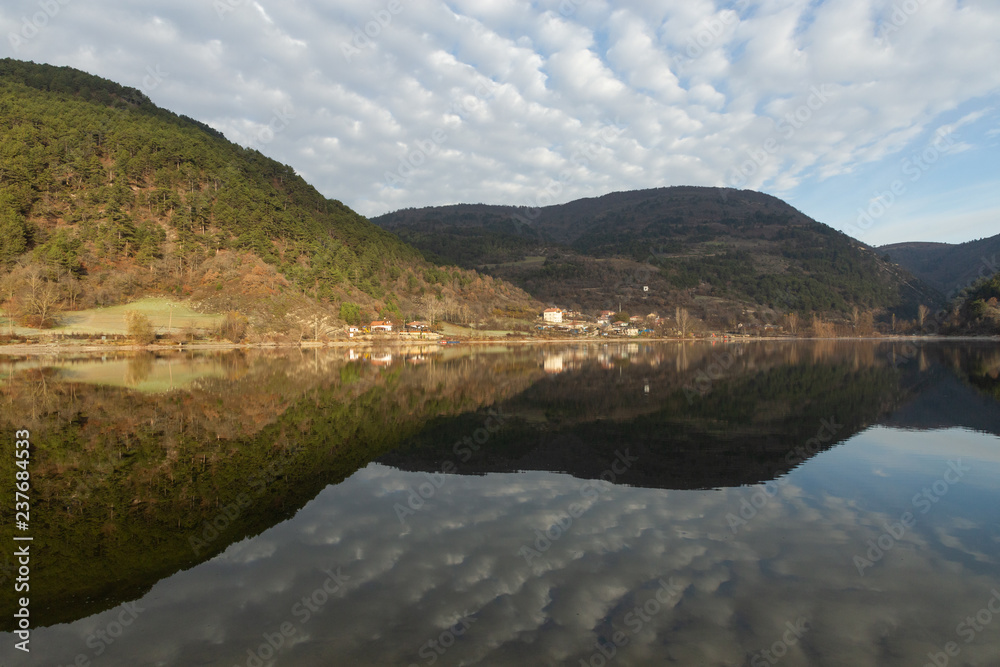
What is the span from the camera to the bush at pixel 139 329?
59.5m

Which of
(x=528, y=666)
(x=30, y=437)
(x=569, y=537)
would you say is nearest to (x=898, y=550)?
(x=569, y=537)

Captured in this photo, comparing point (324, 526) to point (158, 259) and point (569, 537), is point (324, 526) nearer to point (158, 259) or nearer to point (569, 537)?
point (569, 537)

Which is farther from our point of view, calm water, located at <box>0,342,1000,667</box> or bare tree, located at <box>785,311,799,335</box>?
bare tree, located at <box>785,311,799,335</box>

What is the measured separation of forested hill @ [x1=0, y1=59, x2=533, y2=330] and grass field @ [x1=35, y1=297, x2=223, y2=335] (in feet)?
9.41

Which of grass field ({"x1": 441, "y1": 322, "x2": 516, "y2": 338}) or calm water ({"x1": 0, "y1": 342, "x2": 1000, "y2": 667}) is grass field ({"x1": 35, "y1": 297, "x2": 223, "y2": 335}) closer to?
grass field ({"x1": 441, "y1": 322, "x2": 516, "y2": 338})

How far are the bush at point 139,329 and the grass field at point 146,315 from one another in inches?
181

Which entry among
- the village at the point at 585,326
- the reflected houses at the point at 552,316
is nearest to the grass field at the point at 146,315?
the village at the point at 585,326

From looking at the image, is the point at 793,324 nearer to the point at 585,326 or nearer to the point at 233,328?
the point at 585,326

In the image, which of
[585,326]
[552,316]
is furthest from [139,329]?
[585,326]

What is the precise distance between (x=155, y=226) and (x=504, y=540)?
108m

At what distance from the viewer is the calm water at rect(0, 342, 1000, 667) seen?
5.01m

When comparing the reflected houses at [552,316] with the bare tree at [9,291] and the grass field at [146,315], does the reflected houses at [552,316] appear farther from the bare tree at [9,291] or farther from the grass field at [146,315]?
the bare tree at [9,291]

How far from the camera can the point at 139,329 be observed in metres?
59.4

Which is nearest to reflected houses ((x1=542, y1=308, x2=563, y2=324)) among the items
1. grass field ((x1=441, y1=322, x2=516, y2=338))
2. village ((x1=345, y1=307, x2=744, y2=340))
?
village ((x1=345, y1=307, x2=744, y2=340))
